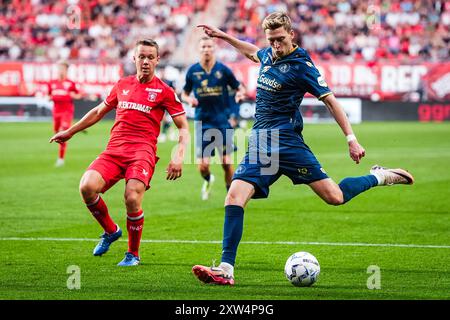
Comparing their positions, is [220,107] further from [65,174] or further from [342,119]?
[342,119]

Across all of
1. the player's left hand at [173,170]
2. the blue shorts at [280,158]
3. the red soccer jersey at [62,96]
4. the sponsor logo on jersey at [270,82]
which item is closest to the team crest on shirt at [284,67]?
the sponsor logo on jersey at [270,82]

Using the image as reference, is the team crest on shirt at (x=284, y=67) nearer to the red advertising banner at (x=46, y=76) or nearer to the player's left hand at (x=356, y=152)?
the player's left hand at (x=356, y=152)

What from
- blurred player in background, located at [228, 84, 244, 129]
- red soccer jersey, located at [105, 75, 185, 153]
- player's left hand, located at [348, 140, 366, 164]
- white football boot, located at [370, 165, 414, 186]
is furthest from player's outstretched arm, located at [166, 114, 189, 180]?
blurred player in background, located at [228, 84, 244, 129]

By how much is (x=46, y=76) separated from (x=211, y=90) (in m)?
24.5

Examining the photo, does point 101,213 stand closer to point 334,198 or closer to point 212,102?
point 334,198

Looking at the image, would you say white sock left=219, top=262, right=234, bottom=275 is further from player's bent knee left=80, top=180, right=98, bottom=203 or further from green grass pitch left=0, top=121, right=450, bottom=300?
player's bent knee left=80, top=180, right=98, bottom=203

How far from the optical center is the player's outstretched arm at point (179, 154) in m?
9.16

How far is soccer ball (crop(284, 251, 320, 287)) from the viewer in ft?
26.8

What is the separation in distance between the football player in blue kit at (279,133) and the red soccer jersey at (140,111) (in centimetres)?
133

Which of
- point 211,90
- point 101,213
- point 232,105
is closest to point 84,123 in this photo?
point 101,213
